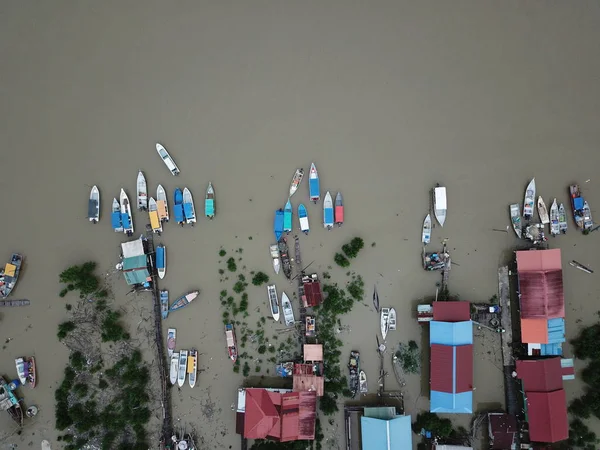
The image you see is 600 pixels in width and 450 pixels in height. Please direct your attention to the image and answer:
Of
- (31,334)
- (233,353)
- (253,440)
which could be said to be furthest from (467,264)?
(31,334)

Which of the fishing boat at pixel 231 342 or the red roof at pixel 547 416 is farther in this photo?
the fishing boat at pixel 231 342

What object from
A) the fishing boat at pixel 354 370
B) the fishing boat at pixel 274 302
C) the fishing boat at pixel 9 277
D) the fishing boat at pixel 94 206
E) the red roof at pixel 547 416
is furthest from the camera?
the fishing boat at pixel 94 206

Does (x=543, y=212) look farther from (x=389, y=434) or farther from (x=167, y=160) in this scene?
(x=167, y=160)

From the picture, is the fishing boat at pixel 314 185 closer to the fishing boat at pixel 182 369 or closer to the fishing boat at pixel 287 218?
the fishing boat at pixel 287 218

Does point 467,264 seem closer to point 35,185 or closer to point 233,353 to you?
point 233,353

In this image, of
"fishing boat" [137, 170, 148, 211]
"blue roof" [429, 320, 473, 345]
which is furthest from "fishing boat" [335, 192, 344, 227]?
Result: "fishing boat" [137, 170, 148, 211]

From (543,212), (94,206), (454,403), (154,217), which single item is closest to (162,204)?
(154,217)

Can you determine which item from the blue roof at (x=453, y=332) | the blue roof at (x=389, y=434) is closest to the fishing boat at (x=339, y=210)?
the blue roof at (x=453, y=332)
